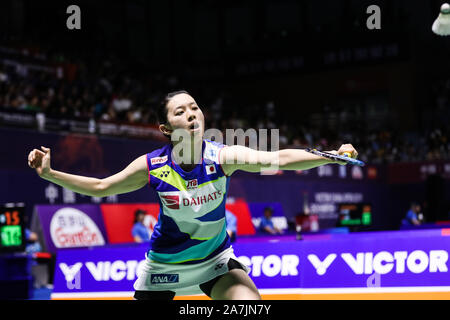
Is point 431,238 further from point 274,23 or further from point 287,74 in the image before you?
point 274,23

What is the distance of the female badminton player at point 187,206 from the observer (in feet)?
11.0

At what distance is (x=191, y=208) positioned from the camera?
334 cm

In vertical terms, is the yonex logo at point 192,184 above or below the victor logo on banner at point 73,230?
above

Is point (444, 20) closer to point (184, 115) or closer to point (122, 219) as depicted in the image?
point (184, 115)

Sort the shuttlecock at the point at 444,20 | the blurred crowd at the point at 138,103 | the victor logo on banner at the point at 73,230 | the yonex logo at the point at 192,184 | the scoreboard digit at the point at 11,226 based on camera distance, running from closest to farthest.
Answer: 1. the yonex logo at the point at 192,184
2. the shuttlecock at the point at 444,20
3. the scoreboard digit at the point at 11,226
4. the victor logo on banner at the point at 73,230
5. the blurred crowd at the point at 138,103

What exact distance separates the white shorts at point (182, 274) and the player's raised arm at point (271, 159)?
0.49 meters

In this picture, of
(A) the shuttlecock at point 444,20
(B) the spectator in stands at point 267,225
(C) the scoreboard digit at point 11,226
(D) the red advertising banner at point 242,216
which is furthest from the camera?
(D) the red advertising banner at point 242,216

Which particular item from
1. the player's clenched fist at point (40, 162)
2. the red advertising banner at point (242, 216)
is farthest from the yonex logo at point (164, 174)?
the red advertising banner at point (242, 216)

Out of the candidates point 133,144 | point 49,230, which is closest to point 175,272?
point 49,230

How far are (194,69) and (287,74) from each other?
4.46 metres

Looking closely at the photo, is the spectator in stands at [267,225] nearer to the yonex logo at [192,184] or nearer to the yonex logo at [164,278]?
the yonex logo at [164,278]

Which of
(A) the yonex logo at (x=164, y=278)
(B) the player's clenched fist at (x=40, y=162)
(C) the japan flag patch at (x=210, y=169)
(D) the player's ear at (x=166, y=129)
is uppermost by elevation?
(D) the player's ear at (x=166, y=129)

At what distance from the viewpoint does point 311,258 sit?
19.9 ft

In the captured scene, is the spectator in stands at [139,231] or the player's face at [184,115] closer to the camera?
the player's face at [184,115]
